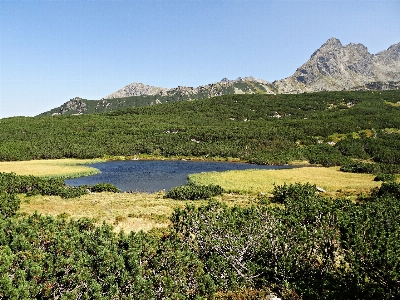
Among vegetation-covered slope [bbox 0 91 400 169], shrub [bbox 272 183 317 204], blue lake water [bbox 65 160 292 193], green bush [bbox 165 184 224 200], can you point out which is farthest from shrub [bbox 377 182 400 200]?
vegetation-covered slope [bbox 0 91 400 169]

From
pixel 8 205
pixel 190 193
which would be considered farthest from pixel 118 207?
pixel 8 205

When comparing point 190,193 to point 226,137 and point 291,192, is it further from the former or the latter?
point 226,137

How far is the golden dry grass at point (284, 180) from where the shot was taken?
55397 mm

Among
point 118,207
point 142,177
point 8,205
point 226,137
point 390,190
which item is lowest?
point 390,190

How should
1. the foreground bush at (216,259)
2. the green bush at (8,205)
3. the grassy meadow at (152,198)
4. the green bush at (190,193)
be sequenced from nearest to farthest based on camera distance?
the foreground bush at (216,259) → the green bush at (8,205) → the grassy meadow at (152,198) → the green bush at (190,193)

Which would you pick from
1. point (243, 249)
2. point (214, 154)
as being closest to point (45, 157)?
point (214, 154)

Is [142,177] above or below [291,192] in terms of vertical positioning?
above

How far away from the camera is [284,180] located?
64938 millimetres

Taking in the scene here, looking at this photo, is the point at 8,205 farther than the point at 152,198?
No

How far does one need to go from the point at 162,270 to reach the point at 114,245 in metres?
3.07

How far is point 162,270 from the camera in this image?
1523cm

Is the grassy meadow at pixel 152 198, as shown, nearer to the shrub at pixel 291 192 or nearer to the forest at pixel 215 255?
the shrub at pixel 291 192

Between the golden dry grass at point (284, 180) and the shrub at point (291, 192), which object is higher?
the shrub at point (291, 192)

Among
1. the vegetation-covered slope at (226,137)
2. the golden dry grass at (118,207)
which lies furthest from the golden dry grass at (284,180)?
the vegetation-covered slope at (226,137)
